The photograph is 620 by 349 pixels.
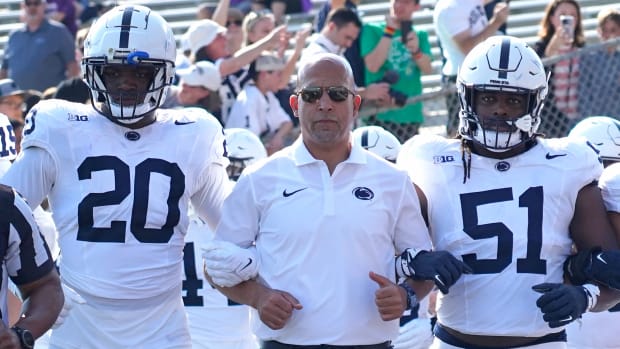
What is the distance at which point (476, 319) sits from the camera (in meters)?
5.04

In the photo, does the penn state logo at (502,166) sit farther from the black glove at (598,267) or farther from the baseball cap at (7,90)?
the baseball cap at (7,90)

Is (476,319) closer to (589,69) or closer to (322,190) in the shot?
(322,190)

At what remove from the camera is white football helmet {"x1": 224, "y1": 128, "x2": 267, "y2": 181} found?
743cm

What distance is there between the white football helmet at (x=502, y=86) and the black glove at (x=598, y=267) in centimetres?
51

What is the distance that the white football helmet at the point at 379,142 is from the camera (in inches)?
279

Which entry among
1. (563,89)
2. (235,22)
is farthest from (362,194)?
(235,22)

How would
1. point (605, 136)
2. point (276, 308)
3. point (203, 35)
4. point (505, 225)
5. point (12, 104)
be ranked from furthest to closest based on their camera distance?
1. point (203, 35)
2. point (12, 104)
3. point (605, 136)
4. point (505, 225)
5. point (276, 308)

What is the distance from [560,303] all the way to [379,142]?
2.47 meters

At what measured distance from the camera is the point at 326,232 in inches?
188

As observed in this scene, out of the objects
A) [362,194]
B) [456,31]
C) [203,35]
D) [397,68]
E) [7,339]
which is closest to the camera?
[7,339]

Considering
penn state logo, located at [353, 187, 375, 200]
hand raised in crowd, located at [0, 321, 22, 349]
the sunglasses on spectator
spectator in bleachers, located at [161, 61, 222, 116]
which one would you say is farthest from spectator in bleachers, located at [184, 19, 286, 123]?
hand raised in crowd, located at [0, 321, 22, 349]

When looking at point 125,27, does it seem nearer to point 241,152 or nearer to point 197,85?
point 241,152

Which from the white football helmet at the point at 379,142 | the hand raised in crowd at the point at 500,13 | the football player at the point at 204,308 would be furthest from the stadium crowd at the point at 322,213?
the hand raised in crowd at the point at 500,13

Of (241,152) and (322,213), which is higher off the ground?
(322,213)
